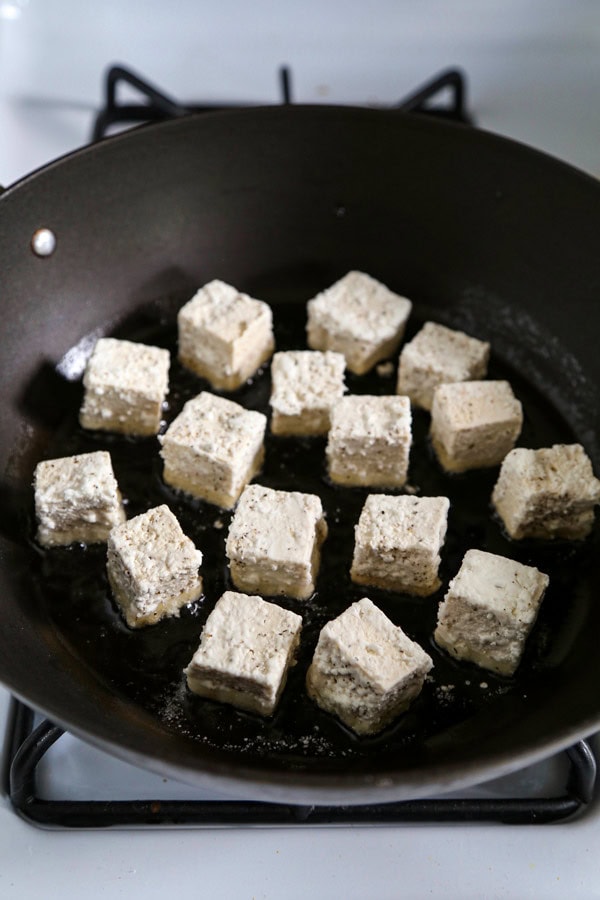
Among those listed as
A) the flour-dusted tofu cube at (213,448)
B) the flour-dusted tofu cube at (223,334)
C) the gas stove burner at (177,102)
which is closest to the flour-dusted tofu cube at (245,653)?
the flour-dusted tofu cube at (213,448)

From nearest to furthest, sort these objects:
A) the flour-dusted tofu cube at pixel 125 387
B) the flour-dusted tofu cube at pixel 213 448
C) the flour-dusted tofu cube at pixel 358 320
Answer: the flour-dusted tofu cube at pixel 213 448 → the flour-dusted tofu cube at pixel 125 387 → the flour-dusted tofu cube at pixel 358 320

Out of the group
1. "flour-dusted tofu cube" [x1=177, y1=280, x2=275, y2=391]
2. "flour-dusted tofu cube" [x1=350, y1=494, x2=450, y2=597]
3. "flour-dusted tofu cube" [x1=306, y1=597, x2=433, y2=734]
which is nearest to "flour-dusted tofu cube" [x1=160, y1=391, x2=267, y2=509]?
"flour-dusted tofu cube" [x1=177, y1=280, x2=275, y2=391]

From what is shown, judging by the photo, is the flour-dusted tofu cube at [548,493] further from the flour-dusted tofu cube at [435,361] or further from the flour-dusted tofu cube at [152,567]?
the flour-dusted tofu cube at [152,567]

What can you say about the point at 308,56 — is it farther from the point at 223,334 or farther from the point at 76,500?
the point at 76,500

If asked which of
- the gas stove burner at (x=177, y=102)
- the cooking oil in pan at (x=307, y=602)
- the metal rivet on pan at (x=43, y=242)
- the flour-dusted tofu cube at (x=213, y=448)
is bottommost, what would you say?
the cooking oil in pan at (x=307, y=602)

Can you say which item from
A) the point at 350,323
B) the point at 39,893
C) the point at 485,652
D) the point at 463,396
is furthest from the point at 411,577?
the point at 39,893

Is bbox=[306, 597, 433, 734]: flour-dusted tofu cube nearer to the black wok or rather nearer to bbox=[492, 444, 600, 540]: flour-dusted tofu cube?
the black wok

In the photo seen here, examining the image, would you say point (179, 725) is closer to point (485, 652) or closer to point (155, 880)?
point (155, 880)
